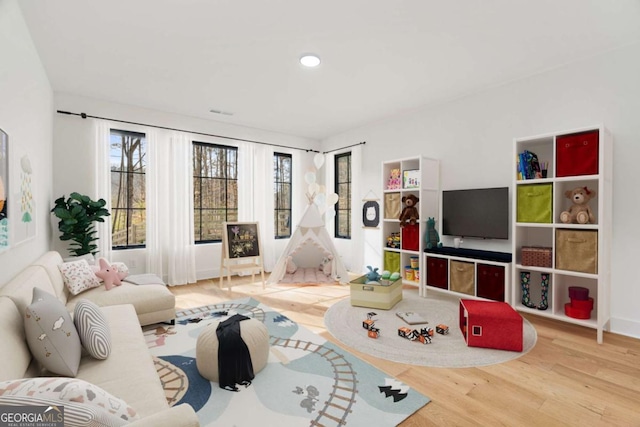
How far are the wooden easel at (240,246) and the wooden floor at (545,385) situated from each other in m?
1.82

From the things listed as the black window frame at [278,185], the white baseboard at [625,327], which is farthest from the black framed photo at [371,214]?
the white baseboard at [625,327]

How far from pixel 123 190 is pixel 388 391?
14.4ft

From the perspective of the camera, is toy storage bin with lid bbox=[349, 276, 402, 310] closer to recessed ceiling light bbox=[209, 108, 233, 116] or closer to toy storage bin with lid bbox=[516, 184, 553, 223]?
toy storage bin with lid bbox=[516, 184, 553, 223]

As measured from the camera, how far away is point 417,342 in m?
2.62

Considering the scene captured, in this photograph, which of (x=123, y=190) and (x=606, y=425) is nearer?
(x=606, y=425)

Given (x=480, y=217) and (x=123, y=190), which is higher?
(x=123, y=190)

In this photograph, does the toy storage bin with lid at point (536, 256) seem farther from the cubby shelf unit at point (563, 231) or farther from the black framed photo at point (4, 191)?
the black framed photo at point (4, 191)

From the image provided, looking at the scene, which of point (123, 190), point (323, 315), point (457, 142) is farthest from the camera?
point (123, 190)

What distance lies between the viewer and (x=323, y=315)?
3.29 meters

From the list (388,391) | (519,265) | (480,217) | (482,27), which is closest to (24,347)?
(388,391)

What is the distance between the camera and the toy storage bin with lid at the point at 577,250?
8.71ft

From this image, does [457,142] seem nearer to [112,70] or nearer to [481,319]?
[481,319]

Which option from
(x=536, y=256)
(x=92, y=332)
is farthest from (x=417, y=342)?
(x=92, y=332)

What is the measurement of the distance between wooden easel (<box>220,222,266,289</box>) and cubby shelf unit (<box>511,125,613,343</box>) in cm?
323
